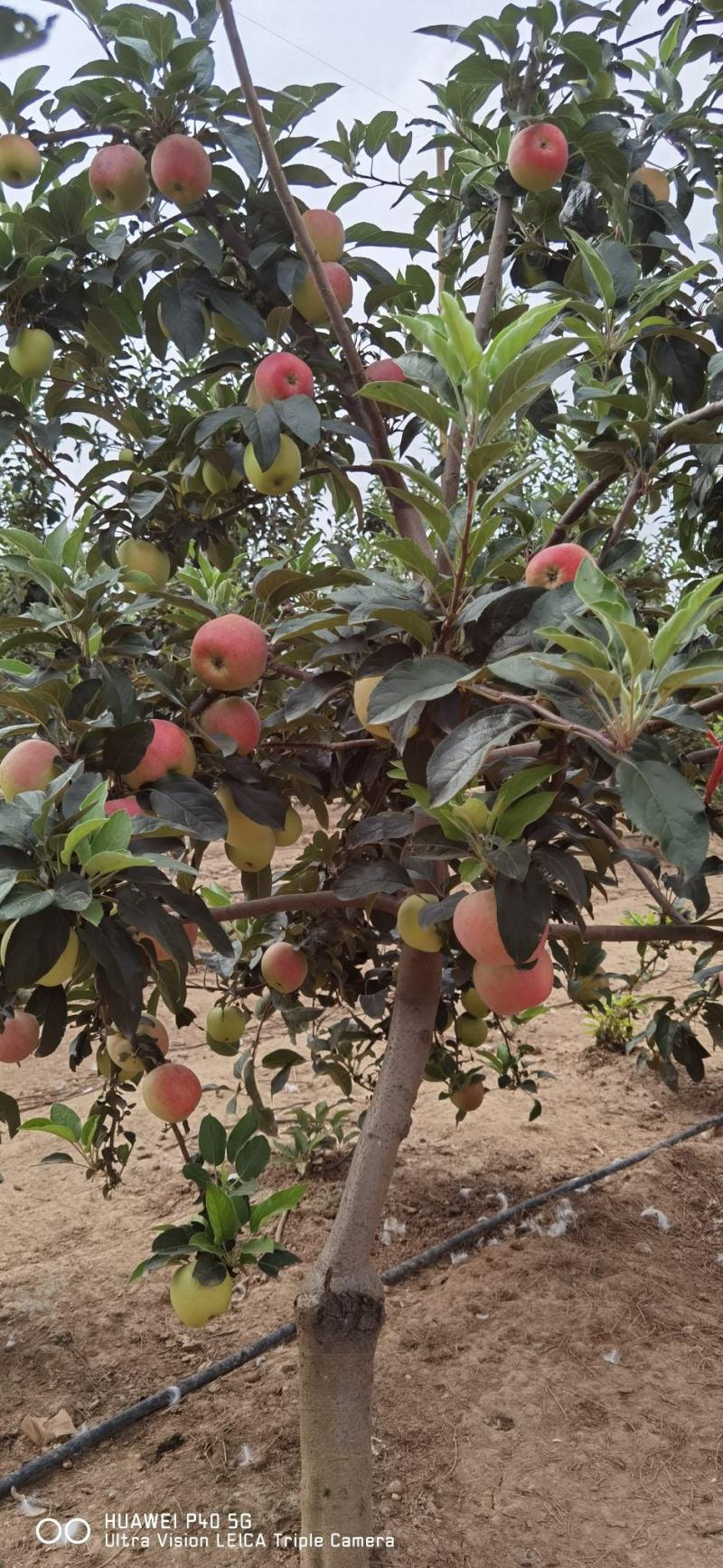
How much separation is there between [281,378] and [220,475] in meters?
0.23

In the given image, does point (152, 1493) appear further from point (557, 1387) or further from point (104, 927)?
point (104, 927)

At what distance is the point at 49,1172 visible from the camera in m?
2.94

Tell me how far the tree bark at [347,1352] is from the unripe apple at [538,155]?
117 centimetres

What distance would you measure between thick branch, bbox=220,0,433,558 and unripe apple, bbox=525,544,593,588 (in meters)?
0.14

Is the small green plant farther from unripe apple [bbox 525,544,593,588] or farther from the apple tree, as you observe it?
unripe apple [bbox 525,544,593,588]

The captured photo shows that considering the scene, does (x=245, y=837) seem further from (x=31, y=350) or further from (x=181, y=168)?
(x=181, y=168)

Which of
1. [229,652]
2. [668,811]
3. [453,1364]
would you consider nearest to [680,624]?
[668,811]

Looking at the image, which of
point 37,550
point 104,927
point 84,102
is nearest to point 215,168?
point 84,102

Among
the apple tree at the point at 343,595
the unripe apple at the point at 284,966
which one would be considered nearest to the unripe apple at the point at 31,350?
the apple tree at the point at 343,595

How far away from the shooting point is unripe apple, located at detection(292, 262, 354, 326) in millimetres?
1577

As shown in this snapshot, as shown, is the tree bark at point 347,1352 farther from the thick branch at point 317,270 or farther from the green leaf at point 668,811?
the green leaf at point 668,811

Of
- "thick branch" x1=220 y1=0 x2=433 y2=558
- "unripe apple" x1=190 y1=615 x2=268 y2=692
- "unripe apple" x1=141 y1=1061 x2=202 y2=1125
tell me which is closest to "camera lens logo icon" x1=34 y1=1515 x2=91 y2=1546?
"unripe apple" x1=141 y1=1061 x2=202 y2=1125

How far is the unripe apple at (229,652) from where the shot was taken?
1.23 metres

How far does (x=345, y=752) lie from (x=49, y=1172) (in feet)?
6.46
